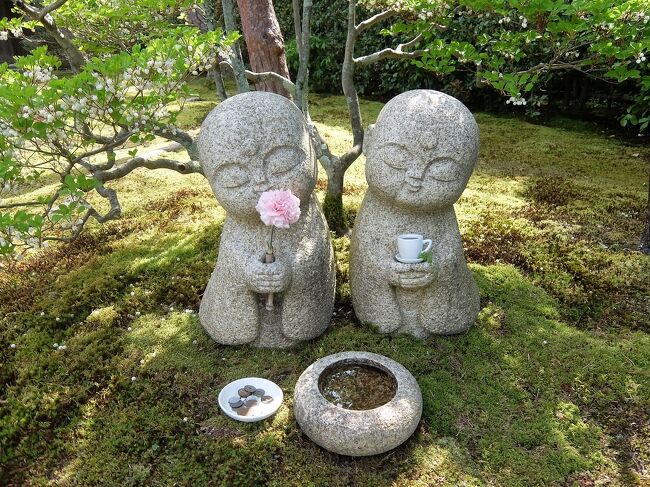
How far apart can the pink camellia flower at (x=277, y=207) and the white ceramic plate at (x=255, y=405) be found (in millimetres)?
1015

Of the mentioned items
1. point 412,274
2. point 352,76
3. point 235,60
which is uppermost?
point 235,60

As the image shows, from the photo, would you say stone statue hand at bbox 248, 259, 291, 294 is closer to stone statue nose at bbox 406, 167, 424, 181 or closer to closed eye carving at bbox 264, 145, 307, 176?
closed eye carving at bbox 264, 145, 307, 176

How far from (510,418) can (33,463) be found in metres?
2.63

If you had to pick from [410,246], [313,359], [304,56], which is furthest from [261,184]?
[304,56]

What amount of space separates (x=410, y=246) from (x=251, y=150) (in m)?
1.06

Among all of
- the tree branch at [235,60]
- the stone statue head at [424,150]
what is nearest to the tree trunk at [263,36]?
the tree branch at [235,60]

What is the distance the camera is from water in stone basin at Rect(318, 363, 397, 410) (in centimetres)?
273

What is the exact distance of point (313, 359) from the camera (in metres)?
3.29

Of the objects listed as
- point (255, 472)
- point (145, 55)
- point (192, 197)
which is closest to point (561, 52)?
point (145, 55)

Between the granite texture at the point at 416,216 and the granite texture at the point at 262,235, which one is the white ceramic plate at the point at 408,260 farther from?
the granite texture at the point at 262,235

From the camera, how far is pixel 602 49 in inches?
130

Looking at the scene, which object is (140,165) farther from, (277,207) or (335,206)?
(335,206)

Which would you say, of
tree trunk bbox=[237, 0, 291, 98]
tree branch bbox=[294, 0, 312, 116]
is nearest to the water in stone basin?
tree branch bbox=[294, 0, 312, 116]

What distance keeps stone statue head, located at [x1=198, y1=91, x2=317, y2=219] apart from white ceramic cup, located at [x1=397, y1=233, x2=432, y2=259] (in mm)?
659
